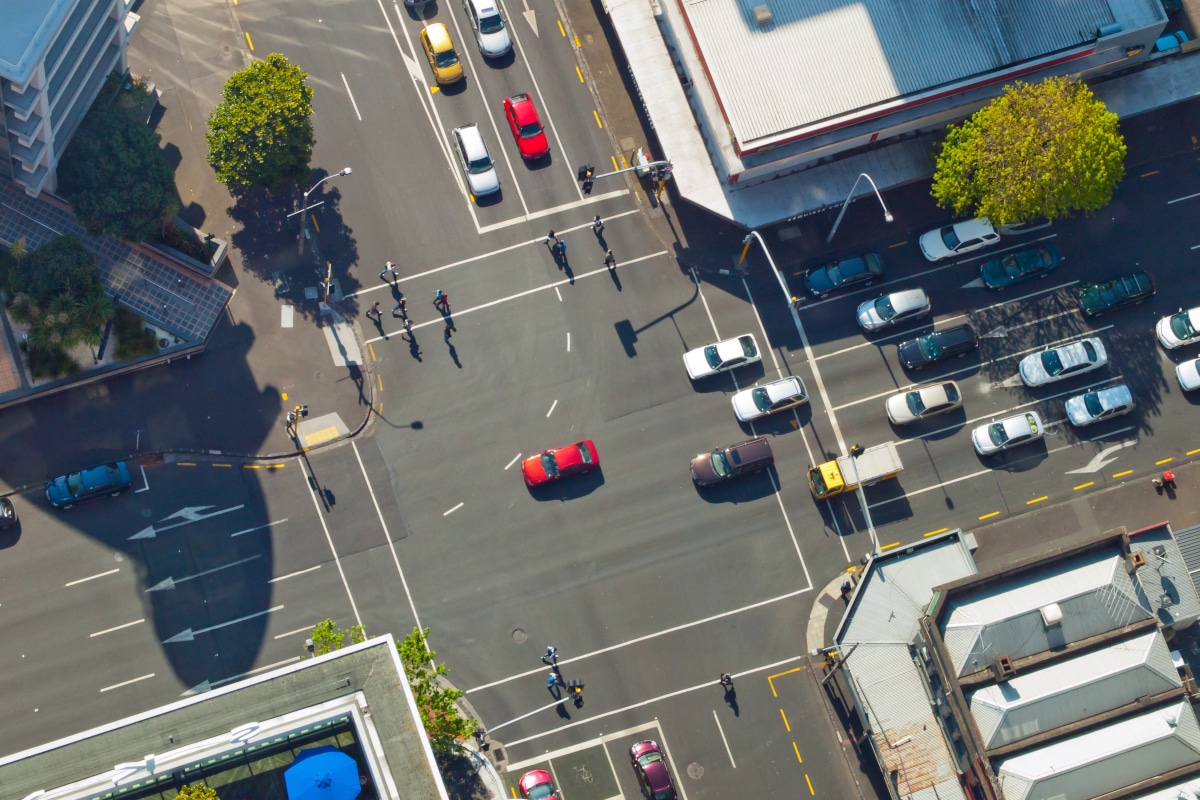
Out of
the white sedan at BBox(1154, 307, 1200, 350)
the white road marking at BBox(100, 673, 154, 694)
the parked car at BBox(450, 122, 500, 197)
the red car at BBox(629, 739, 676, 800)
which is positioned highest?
the parked car at BBox(450, 122, 500, 197)

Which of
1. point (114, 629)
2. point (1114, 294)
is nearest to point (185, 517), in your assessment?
point (114, 629)

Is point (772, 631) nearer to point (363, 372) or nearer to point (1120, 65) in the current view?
point (363, 372)

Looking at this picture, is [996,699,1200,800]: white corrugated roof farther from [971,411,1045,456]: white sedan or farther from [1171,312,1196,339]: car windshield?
[1171,312,1196,339]: car windshield

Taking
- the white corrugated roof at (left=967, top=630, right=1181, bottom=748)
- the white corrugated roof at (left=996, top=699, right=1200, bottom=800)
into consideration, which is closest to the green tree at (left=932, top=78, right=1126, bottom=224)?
the white corrugated roof at (left=967, top=630, right=1181, bottom=748)

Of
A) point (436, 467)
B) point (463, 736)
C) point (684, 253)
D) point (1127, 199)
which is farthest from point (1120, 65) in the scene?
point (463, 736)

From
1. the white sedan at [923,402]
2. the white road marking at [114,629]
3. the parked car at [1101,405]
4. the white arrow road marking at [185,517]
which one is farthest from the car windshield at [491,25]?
the parked car at [1101,405]
